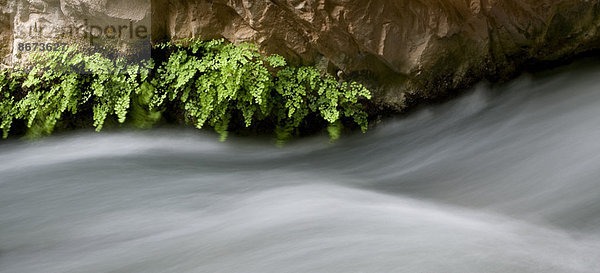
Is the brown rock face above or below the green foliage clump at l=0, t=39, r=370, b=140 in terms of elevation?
above

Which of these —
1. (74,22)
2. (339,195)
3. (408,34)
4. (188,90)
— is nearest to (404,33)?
(408,34)

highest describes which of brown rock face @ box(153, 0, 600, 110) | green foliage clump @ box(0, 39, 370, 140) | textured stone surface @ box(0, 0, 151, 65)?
textured stone surface @ box(0, 0, 151, 65)

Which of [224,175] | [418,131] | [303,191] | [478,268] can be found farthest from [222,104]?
[478,268]

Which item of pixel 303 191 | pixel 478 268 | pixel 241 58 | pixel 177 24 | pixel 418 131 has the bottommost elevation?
pixel 478 268

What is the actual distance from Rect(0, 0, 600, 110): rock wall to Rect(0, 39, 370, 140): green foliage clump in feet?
0.81

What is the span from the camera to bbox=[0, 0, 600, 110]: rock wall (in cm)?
541

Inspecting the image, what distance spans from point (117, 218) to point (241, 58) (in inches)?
94.9

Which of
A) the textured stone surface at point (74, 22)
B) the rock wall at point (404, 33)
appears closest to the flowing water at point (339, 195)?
the rock wall at point (404, 33)

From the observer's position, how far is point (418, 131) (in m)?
5.73

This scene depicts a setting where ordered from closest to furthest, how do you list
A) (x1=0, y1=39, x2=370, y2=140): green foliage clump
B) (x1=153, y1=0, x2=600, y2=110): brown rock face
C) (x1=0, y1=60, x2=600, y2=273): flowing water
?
(x1=0, y1=60, x2=600, y2=273): flowing water → (x1=153, y1=0, x2=600, y2=110): brown rock face → (x1=0, y1=39, x2=370, y2=140): green foliage clump

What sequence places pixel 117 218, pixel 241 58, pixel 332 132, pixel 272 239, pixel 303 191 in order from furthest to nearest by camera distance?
pixel 332 132
pixel 241 58
pixel 303 191
pixel 117 218
pixel 272 239

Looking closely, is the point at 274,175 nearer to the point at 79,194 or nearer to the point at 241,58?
the point at 241,58

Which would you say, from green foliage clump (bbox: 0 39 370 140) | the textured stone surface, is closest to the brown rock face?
green foliage clump (bbox: 0 39 370 140)

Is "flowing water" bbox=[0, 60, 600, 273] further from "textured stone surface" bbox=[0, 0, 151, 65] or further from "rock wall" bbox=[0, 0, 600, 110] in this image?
"textured stone surface" bbox=[0, 0, 151, 65]
